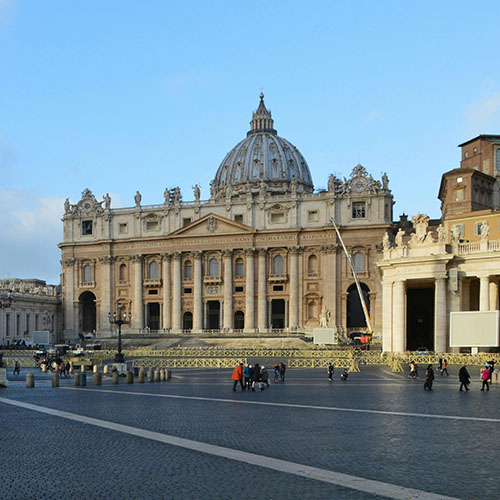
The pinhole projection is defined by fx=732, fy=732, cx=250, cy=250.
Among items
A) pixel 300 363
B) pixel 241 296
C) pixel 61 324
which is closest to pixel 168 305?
pixel 241 296

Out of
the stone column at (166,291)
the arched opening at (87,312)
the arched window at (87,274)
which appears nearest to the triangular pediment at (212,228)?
the stone column at (166,291)

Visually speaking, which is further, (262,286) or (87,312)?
(87,312)

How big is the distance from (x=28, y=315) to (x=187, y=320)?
19.9 meters

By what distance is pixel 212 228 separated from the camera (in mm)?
89438

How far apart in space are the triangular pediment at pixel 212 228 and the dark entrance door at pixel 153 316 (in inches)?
400

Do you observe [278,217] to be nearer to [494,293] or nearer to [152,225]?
[152,225]

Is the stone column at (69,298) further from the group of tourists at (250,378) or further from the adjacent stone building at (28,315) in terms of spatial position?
the group of tourists at (250,378)

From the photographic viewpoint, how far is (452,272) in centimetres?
4394

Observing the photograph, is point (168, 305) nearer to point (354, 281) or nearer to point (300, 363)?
point (354, 281)

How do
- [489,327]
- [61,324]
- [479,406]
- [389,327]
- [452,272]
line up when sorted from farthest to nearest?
[61,324] → [389,327] → [452,272] → [489,327] → [479,406]

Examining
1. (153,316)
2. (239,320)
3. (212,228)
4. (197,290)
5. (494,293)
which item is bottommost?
(239,320)

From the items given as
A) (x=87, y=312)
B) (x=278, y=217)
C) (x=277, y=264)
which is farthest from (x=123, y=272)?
(x=278, y=217)

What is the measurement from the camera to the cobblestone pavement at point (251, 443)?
11.0 meters

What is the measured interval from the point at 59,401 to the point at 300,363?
2695cm
